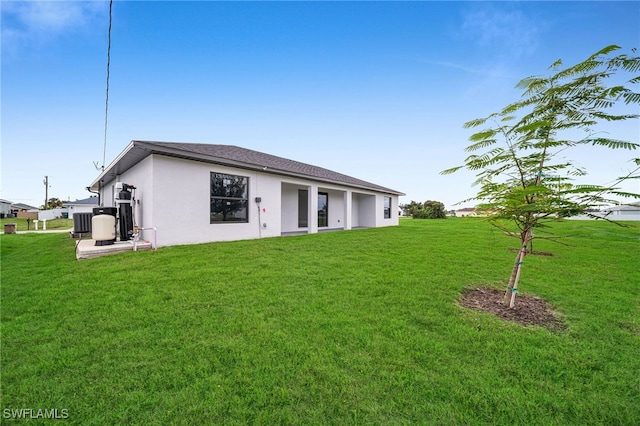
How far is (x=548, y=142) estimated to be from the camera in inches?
125

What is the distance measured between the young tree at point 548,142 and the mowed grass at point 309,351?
1.66 feet

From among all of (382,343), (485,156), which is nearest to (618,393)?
(382,343)

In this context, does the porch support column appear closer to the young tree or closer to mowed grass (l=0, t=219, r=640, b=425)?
mowed grass (l=0, t=219, r=640, b=425)

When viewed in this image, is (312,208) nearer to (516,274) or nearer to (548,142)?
(516,274)

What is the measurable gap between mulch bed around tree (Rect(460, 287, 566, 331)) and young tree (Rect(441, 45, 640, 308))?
0.21 metres

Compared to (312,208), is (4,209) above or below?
above

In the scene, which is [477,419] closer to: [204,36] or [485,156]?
[485,156]

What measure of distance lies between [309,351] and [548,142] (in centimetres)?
388

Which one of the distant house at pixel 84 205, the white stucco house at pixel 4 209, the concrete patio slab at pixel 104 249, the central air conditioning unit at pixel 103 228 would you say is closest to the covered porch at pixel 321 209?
the concrete patio slab at pixel 104 249

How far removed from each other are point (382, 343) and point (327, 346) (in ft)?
1.87

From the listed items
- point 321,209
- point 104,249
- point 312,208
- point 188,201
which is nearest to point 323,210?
point 321,209

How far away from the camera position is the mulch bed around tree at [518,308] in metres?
3.18

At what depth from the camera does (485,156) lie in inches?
140

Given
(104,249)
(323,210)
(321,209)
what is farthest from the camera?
(323,210)
